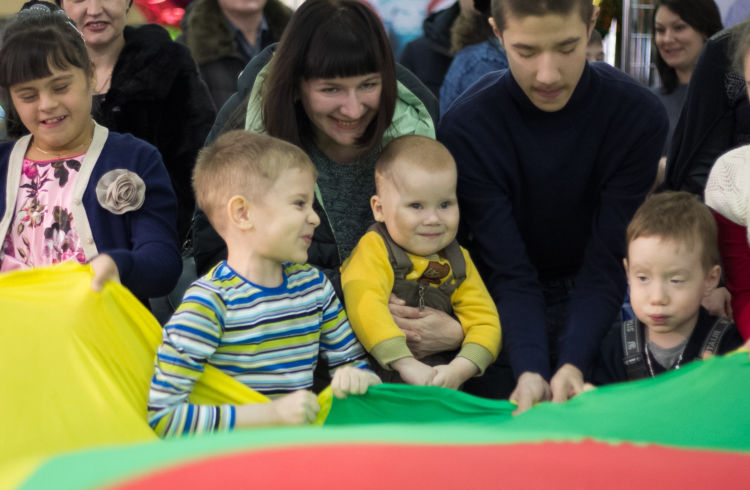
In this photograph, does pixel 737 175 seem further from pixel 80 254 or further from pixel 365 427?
pixel 80 254

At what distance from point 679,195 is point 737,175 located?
161 millimetres

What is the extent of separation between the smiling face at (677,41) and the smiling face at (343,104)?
246 cm

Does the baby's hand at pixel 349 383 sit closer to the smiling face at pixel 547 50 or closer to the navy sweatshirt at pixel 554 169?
the navy sweatshirt at pixel 554 169

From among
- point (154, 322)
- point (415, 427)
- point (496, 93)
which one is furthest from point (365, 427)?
point (496, 93)

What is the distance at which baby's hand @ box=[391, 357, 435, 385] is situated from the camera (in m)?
2.71

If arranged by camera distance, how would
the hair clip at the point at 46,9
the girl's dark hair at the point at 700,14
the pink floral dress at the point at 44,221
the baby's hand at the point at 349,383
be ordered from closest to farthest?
the baby's hand at the point at 349,383
the pink floral dress at the point at 44,221
the hair clip at the point at 46,9
the girl's dark hair at the point at 700,14

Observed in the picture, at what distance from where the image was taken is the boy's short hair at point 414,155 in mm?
2908

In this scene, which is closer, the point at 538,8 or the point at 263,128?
the point at 538,8

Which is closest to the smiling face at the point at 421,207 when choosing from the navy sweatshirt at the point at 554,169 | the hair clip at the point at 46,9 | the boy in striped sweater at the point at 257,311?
the navy sweatshirt at the point at 554,169

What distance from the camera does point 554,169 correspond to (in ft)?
Answer: 10.1

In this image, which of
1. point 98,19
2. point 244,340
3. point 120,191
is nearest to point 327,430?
point 244,340

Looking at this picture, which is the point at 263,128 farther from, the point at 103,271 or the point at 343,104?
the point at 103,271

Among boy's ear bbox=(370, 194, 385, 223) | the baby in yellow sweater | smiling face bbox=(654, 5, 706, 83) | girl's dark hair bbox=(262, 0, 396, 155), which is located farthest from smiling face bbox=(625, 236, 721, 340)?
smiling face bbox=(654, 5, 706, 83)

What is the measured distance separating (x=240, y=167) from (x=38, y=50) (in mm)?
743
